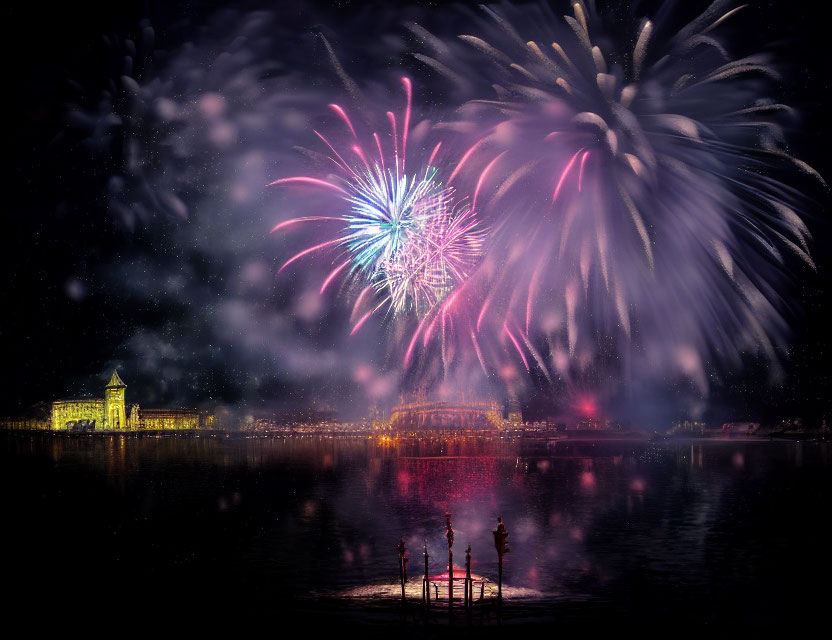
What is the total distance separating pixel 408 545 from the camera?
56.6 meters

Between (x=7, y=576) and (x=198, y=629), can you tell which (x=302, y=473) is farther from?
(x=198, y=629)

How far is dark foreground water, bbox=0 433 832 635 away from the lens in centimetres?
3947

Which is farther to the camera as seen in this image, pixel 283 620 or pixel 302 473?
pixel 302 473

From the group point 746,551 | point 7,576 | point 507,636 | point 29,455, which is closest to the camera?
point 507,636

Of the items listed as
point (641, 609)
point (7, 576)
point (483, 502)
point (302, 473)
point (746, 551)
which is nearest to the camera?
point (641, 609)

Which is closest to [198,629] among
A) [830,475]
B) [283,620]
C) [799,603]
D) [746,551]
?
[283,620]

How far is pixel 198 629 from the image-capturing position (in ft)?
120

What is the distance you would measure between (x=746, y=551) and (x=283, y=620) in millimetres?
32842

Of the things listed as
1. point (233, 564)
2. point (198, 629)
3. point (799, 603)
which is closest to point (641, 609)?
point (799, 603)

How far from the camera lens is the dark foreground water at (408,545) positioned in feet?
129

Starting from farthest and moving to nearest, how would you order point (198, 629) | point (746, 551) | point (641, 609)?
point (746, 551) < point (641, 609) < point (198, 629)

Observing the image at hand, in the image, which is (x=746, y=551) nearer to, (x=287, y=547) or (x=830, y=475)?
(x=287, y=547)

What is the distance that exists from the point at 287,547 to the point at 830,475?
93.6m

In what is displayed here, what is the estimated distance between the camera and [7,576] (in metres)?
49.3
